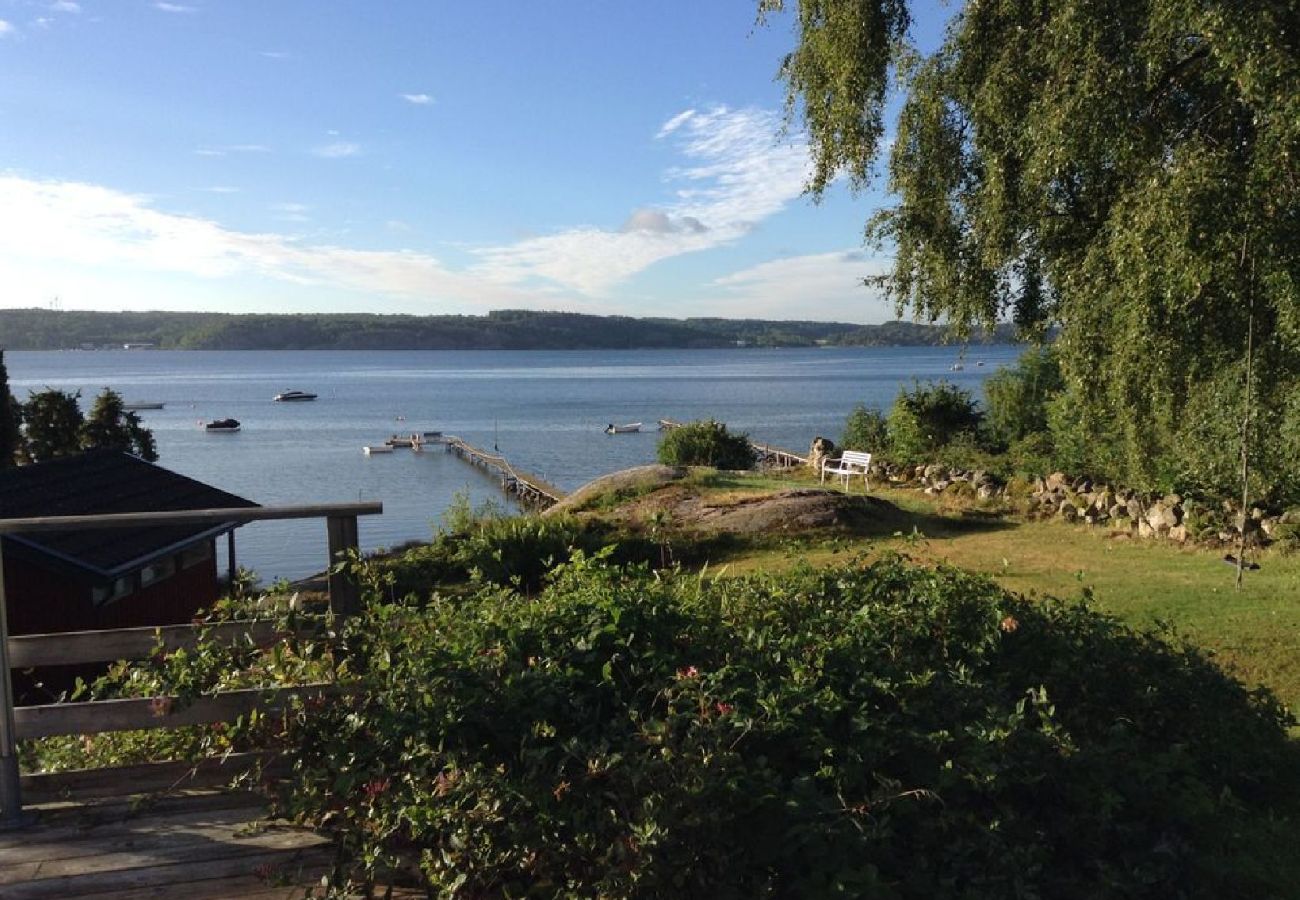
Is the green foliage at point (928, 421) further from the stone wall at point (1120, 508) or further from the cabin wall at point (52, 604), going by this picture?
the cabin wall at point (52, 604)

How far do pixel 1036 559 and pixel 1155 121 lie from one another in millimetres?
6921

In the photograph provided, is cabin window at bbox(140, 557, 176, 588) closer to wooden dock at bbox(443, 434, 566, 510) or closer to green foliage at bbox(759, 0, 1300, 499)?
green foliage at bbox(759, 0, 1300, 499)

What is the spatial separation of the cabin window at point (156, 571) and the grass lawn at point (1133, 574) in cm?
881

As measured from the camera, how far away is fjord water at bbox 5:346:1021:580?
4269 centimetres

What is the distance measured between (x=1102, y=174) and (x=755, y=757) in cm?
612

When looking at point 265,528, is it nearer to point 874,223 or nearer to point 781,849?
point 874,223

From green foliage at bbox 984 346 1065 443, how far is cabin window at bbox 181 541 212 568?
16.6 meters

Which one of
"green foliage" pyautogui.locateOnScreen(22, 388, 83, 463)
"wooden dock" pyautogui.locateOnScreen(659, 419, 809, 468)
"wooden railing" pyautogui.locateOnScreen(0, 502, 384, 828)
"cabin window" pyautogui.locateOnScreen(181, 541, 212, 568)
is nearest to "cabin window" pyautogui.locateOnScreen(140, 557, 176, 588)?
"cabin window" pyautogui.locateOnScreen(181, 541, 212, 568)

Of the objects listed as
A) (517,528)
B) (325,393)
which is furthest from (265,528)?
(325,393)

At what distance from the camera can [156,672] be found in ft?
13.3

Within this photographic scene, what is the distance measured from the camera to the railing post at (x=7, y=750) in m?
3.81

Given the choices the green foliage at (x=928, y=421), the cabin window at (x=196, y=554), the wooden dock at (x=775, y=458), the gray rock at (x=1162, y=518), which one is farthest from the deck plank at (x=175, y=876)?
the wooden dock at (x=775, y=458)

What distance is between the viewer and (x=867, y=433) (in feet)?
88.8

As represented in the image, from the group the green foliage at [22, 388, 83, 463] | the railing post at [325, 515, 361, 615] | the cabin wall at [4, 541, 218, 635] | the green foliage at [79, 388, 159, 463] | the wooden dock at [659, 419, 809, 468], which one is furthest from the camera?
the wooden dock at [659, 419, 809, 468]
